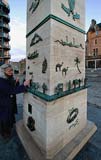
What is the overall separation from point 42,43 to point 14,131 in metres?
2.21

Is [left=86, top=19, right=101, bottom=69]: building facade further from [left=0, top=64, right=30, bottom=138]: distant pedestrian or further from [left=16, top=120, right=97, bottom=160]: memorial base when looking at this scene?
[left=0, top=64, right=30, bottom=138]: distant pedestrian

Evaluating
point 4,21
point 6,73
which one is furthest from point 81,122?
point 4,21

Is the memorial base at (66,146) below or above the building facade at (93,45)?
below

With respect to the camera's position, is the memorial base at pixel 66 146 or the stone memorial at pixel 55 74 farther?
the memorial base at pixel 66 146

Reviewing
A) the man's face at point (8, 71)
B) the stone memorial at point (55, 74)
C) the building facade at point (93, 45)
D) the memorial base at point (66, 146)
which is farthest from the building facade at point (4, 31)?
the stone memorial at point (55, 74)

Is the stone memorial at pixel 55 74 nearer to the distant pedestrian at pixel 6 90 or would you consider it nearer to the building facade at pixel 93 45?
the distant pedestrian at pixel 6 90

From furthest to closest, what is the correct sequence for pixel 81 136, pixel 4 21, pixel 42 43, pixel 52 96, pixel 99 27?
pixel 99 27 → pixel 4 21 → pixel 81 136 → pixel 42 43 → pixel 52 96

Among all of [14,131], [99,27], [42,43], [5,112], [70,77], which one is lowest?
[14,131]

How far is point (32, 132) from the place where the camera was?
2.95 meters

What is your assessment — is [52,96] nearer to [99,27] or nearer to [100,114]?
[100,114]

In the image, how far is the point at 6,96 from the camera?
2.87m

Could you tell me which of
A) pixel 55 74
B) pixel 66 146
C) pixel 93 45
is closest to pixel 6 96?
pixel 55 74

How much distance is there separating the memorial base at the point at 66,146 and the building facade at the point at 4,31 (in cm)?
2507

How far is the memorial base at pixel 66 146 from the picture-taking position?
2.45m
